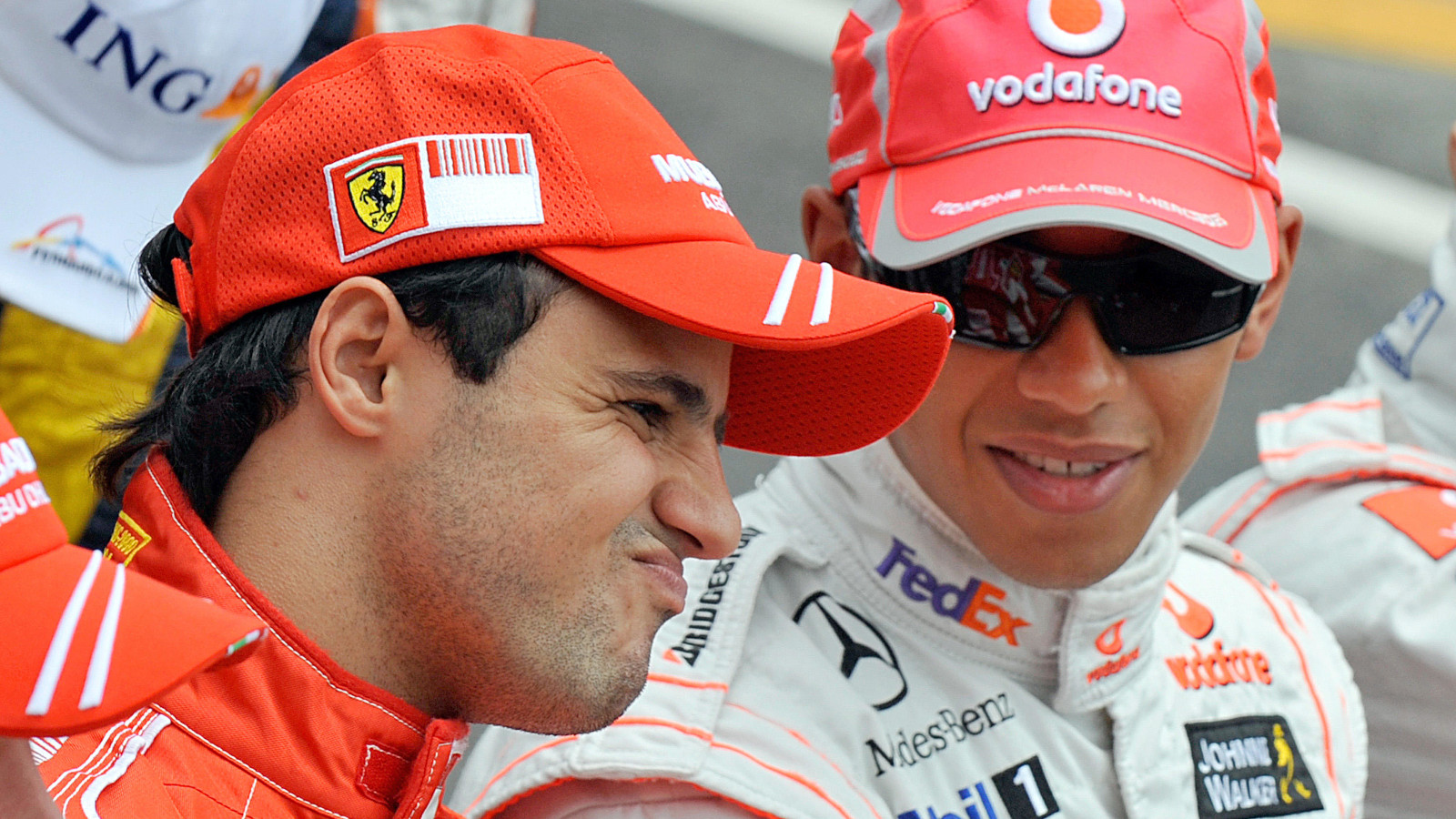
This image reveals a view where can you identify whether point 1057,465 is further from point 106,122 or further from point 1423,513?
point 106,122

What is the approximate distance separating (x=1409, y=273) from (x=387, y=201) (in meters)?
5.42

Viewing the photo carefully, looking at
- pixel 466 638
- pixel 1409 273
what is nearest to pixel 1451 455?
pixel 466 638

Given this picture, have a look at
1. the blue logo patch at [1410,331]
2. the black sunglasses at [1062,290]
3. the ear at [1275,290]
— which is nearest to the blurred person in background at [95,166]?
the black sunglasses at [1062,290]

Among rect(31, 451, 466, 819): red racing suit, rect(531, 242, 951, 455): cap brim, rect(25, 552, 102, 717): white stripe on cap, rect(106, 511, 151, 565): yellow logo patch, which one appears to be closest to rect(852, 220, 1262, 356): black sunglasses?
rect(531, 242, 951, 455): cap brim

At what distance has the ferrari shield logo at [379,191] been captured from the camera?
135 centimetres

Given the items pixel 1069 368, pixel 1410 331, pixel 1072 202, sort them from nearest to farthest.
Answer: pixel 1072 202 < pixel 1069 368 < pixel 1410 331

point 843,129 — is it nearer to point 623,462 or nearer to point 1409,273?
point 623,462

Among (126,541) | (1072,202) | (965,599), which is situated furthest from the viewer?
(965,599)

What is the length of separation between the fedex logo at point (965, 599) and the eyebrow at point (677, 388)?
0.43 metres

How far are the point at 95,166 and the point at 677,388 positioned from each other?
1.03 meters

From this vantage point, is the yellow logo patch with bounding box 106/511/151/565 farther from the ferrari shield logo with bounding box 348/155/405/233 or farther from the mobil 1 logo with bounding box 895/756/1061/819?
the mobil 1 logo with bounding box 895/756/1061/819

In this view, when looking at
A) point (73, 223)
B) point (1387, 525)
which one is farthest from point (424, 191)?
point (1387, 525)

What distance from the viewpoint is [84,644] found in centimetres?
87

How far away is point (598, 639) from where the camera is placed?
4.56ft
